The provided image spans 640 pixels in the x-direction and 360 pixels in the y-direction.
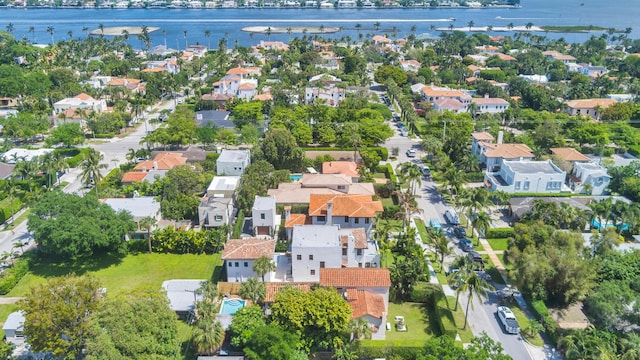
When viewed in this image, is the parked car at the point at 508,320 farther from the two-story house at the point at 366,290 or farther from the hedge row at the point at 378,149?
the hedge row at the point at 378,149

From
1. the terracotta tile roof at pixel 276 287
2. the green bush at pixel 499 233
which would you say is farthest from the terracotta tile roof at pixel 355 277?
the green bush at pixel 499 233

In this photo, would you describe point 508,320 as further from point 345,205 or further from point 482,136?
point 482,136

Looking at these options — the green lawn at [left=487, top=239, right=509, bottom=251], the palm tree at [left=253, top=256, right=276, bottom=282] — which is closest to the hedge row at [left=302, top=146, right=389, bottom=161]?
the green lawn at [left=487, top=239, right=509, bottom=251]

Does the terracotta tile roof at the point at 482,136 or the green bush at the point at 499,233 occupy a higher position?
the terracotta tile roof at the point at 482,136

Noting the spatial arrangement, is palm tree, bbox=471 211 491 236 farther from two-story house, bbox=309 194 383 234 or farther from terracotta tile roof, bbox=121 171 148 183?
terracotta tile roof, bbox=121 171 148 183

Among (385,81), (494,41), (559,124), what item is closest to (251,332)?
(559,124)

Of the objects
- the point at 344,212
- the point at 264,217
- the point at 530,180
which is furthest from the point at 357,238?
the point at 530,180
